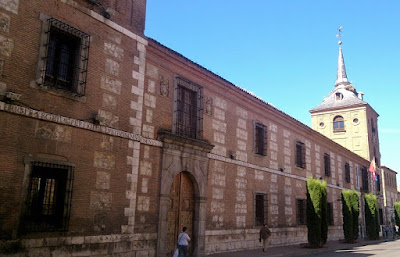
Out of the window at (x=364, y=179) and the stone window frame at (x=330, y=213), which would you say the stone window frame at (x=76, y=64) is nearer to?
the stone window frame at (x=330, y=213)

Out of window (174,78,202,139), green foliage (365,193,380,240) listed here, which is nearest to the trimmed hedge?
green foliage (365,193,380,240)

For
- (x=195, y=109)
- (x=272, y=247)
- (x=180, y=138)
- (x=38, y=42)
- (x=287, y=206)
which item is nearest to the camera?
(x=38, y=42)

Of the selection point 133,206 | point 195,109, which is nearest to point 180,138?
point 195,109

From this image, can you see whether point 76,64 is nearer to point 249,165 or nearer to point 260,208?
point 249,165

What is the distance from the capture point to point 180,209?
1312cm

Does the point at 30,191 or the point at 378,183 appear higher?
the point at 378,183

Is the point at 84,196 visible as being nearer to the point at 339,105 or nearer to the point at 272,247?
the point at 272,247

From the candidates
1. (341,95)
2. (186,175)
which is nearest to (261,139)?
(186,175)

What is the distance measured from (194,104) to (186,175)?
9.11 ft

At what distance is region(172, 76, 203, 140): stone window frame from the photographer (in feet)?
43.2

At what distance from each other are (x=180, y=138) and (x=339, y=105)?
1210 inches

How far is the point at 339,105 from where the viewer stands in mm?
39219

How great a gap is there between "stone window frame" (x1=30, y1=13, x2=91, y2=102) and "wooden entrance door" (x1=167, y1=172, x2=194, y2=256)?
196 inches

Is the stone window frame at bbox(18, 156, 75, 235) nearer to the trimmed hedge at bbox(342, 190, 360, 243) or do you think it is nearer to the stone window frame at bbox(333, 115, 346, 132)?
the trimmed hedge at bbox(342, 190, 360, 243)
